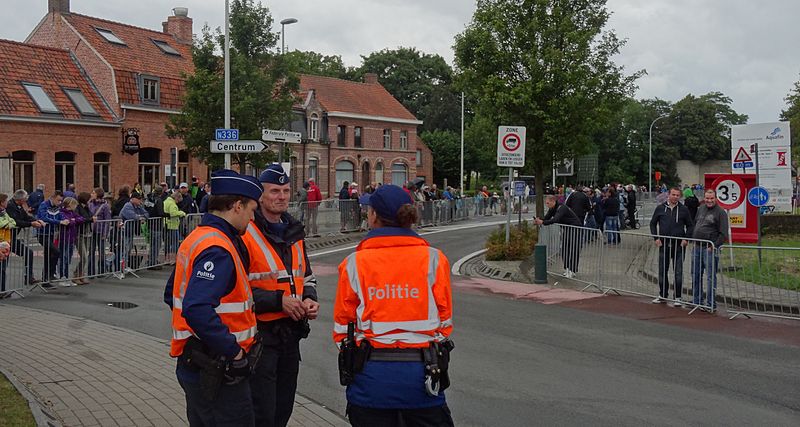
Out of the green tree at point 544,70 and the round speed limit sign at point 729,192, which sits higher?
the green tree at point 544,70

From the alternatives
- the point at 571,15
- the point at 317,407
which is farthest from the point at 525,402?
the point at 571,15

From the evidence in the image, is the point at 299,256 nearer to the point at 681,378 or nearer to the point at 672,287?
the point at 681,378

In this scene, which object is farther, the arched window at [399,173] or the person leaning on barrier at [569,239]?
the arched window at [399,173]

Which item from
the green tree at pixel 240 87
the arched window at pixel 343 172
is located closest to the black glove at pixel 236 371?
the green tree at pixel 240 87

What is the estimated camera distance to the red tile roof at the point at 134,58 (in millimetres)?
36156

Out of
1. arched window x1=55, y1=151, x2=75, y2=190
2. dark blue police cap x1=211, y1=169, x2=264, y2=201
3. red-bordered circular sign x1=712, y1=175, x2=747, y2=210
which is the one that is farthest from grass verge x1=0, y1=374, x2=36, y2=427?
arched window x1=55, y1=151, x2=75, y2=190

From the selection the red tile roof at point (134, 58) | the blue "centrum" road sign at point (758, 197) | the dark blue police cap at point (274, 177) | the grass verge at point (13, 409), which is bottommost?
the grass verge at point (13, 409)

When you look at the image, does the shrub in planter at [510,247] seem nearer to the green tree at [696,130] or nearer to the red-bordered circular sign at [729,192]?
the red-bordered circular sign at [729,192]

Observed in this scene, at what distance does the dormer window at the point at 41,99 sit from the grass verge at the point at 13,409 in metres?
28.8

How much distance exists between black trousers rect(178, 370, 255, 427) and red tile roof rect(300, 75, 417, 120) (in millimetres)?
49906

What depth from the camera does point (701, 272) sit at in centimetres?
1142

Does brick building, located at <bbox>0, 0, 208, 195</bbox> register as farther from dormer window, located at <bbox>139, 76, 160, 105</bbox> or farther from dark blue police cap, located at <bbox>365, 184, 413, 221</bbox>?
dark blue police cap, located at <bbox>365, 184, 413, 221</bbox>

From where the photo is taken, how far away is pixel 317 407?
6.57m

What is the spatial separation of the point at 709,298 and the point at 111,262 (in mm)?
10730
